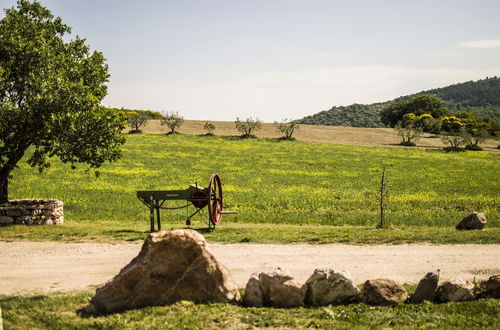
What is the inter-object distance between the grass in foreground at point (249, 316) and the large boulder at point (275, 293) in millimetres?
363

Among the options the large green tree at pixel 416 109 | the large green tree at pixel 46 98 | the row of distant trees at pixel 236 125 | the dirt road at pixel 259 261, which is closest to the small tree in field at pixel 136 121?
the row of distant trees at pixel 236 125

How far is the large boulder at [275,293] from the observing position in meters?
13.6

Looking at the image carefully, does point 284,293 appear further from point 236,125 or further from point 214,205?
point 236,125

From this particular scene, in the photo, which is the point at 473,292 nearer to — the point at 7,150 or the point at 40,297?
the point at 40,297

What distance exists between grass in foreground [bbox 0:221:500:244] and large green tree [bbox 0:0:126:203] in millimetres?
4741

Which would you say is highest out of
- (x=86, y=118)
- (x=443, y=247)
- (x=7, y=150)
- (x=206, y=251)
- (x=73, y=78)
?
(x=73, y=78)

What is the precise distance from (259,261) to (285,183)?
3237cm

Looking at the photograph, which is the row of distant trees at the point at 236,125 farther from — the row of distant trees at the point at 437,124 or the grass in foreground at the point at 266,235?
the grass in foreground at the point at 266,235

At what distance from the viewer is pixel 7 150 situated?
27.6 meters

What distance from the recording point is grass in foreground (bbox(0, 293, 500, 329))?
12117 millimetres

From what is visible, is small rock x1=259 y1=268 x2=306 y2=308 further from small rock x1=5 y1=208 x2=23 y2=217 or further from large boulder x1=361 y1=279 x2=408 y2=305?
small rock x1=5 y1=208 x2=23 y2=217

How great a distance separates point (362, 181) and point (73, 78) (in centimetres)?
3325

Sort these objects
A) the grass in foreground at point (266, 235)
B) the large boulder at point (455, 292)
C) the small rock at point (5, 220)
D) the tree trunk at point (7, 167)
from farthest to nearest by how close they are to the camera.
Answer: the tree trunk at point (7, 167) < the small rock at point (5, 220) < the grass in foreground at point (266, 235) < the large boulder at point (455, 292)

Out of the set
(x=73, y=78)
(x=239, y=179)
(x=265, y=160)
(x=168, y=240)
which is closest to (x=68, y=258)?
(x=168, y=240)
